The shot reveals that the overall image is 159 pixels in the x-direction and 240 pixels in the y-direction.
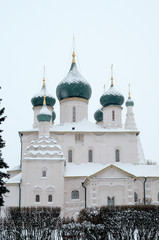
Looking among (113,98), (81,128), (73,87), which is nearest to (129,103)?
(113,98)

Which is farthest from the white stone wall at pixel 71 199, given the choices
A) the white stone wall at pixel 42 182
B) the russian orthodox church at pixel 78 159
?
the white stone wall at pixel 42 182

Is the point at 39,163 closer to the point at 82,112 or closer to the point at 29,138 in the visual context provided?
the point at 29,138

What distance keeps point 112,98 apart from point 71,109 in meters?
3.91

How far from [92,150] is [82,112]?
394cm

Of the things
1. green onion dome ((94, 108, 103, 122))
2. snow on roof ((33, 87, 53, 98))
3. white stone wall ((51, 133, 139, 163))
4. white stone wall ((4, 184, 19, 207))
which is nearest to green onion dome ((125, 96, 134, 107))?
white stone wall ((51, 133, 139, 163))

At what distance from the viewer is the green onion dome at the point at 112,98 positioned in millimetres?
32219

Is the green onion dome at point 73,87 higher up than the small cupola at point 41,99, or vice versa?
the green onion dome at point 73,87

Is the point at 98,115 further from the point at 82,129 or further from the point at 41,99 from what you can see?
the point at 41,99

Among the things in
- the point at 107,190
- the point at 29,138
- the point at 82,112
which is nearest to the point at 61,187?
the point at 107,190

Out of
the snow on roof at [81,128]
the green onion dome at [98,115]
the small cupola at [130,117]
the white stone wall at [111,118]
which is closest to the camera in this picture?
the snow on roof at [81,128]

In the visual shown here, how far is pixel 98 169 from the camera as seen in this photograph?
1120 inches

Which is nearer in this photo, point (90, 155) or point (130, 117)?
point (90, 155)

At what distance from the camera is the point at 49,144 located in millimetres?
28297

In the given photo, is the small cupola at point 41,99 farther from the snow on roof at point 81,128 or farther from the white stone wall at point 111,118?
the white stone wall at point 111,118
